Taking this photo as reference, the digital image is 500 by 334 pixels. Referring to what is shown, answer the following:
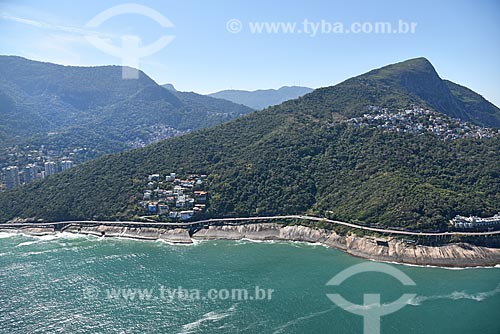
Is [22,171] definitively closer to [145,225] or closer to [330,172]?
[145,225]

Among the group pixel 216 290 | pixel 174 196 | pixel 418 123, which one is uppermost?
pixel 418 123

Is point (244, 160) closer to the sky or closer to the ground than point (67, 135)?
closer to the ground

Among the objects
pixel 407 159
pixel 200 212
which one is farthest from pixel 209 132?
pixel 407 159

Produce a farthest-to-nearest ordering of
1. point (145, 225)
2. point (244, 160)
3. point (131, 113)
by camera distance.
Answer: point (131, 113) → point (244, 160) → point (145, 225)

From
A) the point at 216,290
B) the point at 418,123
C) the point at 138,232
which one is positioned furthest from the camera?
the point at 418,123

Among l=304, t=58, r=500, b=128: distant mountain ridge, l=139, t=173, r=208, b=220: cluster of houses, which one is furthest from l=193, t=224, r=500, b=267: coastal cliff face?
l=304, t=58, r=500, b=128: distant mountain ridge

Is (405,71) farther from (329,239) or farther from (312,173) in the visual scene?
(329,239)

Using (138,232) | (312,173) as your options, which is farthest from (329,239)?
(138,232)
